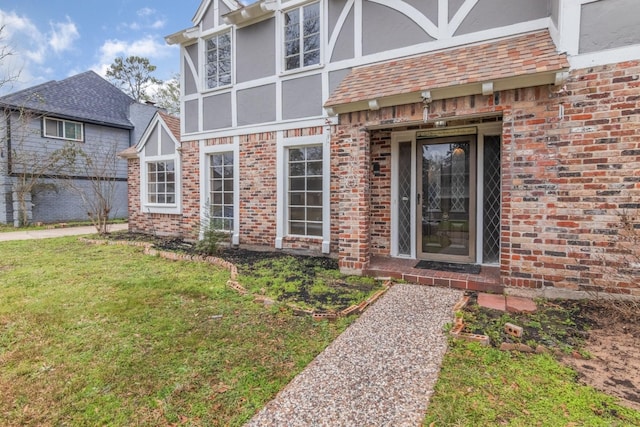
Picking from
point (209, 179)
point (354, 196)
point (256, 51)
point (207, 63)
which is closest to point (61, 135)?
point (207, 63)

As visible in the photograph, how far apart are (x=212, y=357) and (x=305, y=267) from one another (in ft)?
10.9

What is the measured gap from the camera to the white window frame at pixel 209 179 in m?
8.04

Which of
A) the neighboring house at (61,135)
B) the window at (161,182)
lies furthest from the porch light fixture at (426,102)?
the neighboring house at (61,135)

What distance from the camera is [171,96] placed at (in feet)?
77.0

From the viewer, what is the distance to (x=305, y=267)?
6.12 metres

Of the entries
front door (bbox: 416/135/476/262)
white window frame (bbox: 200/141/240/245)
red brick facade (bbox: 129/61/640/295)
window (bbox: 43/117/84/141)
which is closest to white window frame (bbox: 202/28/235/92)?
white window frame (bbox: 200/141/240/245)

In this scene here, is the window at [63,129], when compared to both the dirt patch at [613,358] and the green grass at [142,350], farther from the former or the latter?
the dirt patch at [613,358]

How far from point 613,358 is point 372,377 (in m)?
2.13

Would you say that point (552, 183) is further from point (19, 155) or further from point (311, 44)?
point (19, 155)

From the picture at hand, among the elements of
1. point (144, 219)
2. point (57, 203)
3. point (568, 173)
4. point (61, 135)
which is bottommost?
point (144, 219)

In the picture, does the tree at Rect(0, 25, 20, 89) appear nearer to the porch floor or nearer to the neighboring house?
the neighboring house

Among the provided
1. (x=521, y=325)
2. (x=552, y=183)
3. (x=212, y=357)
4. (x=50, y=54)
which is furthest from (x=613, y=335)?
(x=50, y=54)

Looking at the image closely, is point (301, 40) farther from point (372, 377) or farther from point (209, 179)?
point (372, 377)

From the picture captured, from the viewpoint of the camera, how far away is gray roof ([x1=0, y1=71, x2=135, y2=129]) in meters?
13.9
